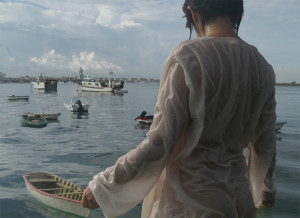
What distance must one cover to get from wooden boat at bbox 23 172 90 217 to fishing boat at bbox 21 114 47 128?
1308 cm

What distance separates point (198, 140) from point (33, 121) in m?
20.9

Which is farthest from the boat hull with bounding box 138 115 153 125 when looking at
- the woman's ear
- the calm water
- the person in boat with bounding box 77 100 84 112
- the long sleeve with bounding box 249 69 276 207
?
the woman's ear

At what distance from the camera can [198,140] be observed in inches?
50.6

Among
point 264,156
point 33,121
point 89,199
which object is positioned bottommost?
point 33,121

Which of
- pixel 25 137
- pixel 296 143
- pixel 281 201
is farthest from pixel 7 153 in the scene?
pixel 296 143

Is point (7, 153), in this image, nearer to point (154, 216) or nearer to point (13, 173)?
point (13, 173)

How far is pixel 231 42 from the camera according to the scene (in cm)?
134

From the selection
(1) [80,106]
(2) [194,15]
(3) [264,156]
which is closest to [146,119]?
(1) [80,106]

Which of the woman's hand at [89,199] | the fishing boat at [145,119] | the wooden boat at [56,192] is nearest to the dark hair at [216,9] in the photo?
the woman's hand at [89,199]

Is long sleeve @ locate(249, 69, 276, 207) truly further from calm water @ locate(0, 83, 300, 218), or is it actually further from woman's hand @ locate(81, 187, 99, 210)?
calm water @ locate(0, 83, 300, 218)

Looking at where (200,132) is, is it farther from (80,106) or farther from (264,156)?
(80,106)

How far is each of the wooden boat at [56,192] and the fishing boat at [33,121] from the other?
42.9 ft

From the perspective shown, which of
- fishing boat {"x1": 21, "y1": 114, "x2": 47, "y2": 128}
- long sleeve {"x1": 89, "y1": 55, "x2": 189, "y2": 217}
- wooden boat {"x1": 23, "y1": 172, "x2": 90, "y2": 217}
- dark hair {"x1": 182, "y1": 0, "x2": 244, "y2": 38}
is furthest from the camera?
fishing boat {"x1": 21, "y1": 114, "x2": 47, "y2": 128}

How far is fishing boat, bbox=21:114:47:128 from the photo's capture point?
20.7m
